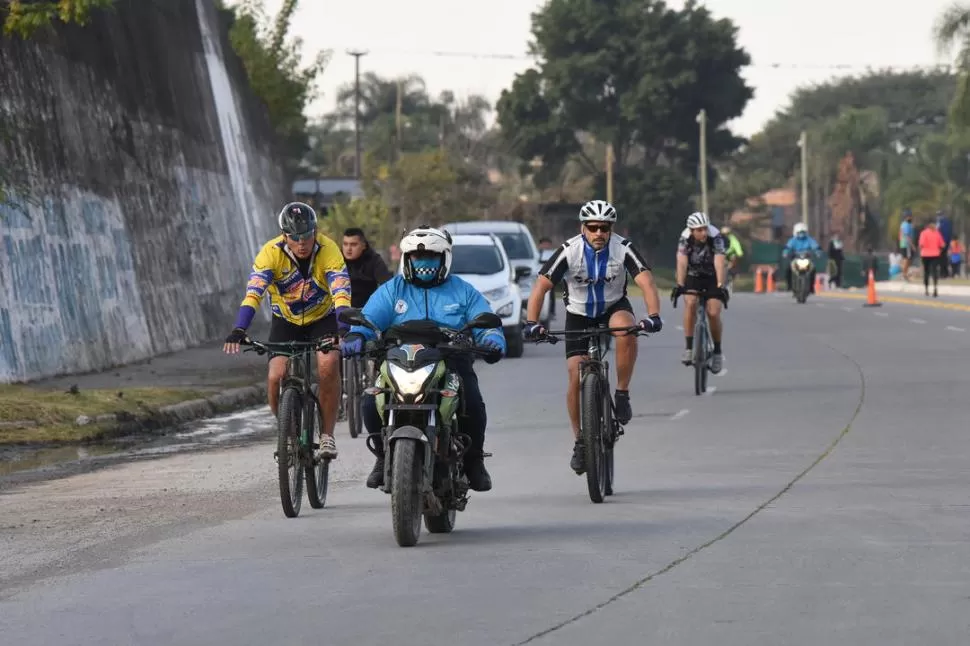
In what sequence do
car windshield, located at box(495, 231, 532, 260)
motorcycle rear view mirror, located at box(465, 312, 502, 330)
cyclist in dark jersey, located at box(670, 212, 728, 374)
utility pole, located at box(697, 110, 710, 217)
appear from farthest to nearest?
utility pole, located at box(697, 110, 710, 217) → car windshield, located at box(495, 231, 532, 260) → cyclist in dark jersey, located at box(670, 212, 728, 374) → motorcycle rear view mirror, located at box(465, 312, 502, 330)

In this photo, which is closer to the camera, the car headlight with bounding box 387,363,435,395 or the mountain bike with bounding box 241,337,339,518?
the car headlight with bounding box 387,363,435,395

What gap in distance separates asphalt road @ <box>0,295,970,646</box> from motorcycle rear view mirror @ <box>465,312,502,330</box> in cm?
114

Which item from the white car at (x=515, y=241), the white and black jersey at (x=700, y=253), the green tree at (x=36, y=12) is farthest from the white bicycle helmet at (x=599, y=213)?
the white car at (x=515, y=241)

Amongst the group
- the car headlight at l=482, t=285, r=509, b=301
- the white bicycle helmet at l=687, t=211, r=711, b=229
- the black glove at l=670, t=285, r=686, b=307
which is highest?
the white bicycle helmet at l=687, t=211, r=711, b=229

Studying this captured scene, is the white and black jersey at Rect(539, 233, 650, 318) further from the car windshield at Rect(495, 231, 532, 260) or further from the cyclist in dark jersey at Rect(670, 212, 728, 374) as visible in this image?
the car windshield at Rect(495, 231, 532, 260)

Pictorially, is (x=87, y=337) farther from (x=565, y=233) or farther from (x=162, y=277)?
(x=565, y=233)

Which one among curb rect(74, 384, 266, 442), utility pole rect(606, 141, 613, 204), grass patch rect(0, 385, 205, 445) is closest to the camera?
grass patch rect(0, 385, 205, 445)

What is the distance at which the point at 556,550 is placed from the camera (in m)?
10.5

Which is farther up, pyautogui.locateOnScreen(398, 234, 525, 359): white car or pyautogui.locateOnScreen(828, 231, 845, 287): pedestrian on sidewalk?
pyautogui.locateOnScreen(398, 234, 525, 359): white car

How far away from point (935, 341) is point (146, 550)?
69.7 ft

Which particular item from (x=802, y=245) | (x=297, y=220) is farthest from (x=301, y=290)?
(x=802, y=245)

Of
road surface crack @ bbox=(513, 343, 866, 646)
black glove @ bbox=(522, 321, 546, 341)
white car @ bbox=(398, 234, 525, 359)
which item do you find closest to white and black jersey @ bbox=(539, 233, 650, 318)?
black glove @ bbox=(522, 321, 546, 341)

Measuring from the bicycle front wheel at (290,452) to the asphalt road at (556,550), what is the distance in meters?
0.13

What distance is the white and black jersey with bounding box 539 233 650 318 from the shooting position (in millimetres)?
13922
